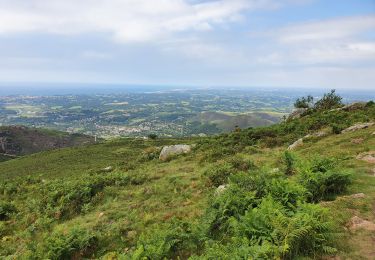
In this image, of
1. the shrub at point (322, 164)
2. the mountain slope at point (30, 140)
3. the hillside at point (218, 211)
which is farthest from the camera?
the mountain slope at point (30, 140)

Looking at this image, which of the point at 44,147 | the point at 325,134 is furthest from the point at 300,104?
the point at 44,147

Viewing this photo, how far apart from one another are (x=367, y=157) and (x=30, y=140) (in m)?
146

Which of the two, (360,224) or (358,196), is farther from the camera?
(358,196)

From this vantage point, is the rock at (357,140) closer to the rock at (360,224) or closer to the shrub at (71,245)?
the rock at (360,224)

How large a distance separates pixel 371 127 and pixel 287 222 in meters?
23.4

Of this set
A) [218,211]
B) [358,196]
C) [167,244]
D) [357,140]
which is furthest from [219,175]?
[357,140]

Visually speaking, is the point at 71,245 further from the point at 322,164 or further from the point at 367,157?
the point at 367,157

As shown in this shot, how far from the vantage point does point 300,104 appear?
7681cm

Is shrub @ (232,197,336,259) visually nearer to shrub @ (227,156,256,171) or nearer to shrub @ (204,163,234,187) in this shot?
shrub @ (204,163,234,187)

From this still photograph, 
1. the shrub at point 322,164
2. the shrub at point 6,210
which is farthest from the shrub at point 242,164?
the shrub at point 6,210

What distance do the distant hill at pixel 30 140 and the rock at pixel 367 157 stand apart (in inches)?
5055

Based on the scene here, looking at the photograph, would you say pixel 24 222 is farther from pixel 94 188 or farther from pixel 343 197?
pixel 343 197

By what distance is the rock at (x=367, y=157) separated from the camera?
58.9 ft

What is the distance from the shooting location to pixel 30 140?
141 meters
